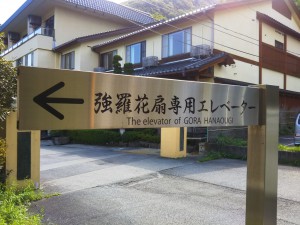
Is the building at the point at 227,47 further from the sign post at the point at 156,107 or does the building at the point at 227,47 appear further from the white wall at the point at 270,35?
the sign post at the point at 156,107

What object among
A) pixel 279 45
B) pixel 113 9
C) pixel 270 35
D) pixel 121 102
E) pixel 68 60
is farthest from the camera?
pixel 113 9

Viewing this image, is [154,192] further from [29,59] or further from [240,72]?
[29,59]

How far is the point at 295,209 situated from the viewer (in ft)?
19.6

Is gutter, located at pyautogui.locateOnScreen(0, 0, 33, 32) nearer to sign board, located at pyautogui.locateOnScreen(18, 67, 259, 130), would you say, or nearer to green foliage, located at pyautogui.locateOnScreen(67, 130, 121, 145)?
green foliage, located at pyautogui.locateOnScreen(67, 130, 121, 145)

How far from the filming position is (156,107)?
2229 mm

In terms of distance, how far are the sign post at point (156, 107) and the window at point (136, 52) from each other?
56.8 ft

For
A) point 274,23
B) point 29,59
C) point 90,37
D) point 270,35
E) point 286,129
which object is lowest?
point 286,129

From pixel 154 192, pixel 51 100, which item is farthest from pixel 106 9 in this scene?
pixel 51 100

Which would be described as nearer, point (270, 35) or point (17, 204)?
point (17, 204)

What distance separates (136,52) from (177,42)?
3679 millimetres

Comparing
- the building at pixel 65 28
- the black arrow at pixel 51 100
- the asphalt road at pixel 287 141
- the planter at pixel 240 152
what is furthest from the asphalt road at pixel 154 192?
the building at pixel 65 28

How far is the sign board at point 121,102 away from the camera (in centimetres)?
179

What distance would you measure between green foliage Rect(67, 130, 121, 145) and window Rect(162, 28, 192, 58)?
5.17 meters

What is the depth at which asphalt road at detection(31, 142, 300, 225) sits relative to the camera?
18.2 feet
